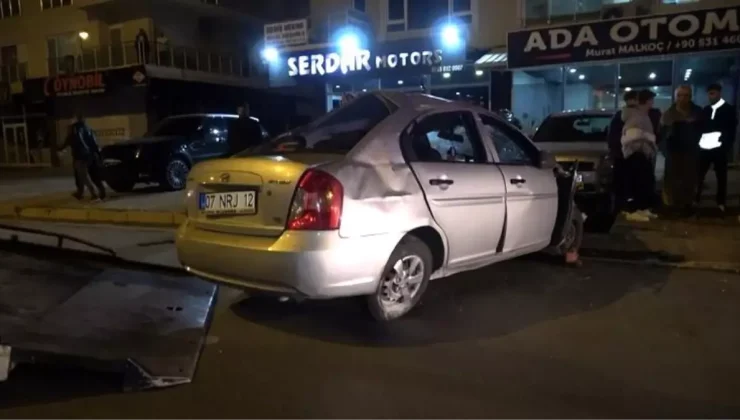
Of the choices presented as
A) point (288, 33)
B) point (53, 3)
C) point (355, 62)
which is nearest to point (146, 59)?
point (53, 3)

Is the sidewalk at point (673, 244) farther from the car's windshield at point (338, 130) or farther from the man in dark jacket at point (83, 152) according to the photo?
the man in dark jacket at point (83, 152)

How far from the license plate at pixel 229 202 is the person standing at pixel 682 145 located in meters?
6.83

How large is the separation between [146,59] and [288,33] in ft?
28.1

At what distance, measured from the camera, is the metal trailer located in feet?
12.3

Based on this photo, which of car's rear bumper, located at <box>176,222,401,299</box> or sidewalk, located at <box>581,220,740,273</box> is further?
sidewalk, located at <box>581,220,740,273</box>

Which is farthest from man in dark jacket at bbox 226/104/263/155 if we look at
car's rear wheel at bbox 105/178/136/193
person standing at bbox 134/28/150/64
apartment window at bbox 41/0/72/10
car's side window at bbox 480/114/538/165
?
apartment window at bbox 41/0/72/10

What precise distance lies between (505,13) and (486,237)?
1664 centimetres

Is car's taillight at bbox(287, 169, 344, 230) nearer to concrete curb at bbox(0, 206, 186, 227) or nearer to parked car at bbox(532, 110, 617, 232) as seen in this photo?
parked car at bbox(532, 110, 617, 232)

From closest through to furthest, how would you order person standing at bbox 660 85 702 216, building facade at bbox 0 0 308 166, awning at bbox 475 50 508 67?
person standing at bbox 660 85 702 216 < awning at bbox 475 50 508 67 < building facade at bbox 0 0 308 166

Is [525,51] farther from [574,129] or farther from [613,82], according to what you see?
[574,129]

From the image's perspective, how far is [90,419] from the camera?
337 cm

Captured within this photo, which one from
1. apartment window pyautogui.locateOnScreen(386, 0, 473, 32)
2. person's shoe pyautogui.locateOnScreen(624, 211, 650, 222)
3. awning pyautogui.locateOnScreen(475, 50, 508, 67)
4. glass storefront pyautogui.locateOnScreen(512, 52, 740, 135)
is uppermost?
apartment window pyautogui.locateOnScreen(386, 0, 473, 32)

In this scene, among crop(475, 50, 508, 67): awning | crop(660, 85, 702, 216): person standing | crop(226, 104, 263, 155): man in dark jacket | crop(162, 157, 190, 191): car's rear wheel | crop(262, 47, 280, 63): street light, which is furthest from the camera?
crop(262, 47, 280, 63): street light

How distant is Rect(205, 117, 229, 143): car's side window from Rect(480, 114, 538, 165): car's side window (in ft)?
33.5
